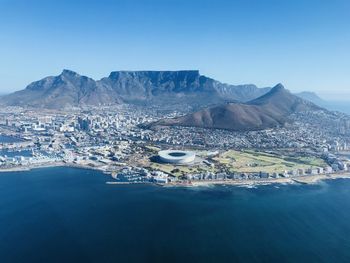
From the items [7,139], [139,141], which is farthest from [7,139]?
[139,141]

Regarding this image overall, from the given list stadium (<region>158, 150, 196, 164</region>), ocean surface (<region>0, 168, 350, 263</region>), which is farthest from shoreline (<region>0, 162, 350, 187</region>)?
stadium (<region>158, 150, 196, 164</region>)

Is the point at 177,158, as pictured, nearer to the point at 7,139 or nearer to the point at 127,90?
the point at 7,139

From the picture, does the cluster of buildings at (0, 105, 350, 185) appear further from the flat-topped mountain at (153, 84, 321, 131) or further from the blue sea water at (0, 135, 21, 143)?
the flat-topped mountain at (153, 84, 321, 131)

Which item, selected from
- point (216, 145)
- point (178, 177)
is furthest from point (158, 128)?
point (178, 177)

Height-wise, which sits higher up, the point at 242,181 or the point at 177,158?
the point at 177,158

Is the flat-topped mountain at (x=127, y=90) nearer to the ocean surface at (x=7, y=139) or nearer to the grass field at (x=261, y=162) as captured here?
the ocean surface at (x=7, y=139)
